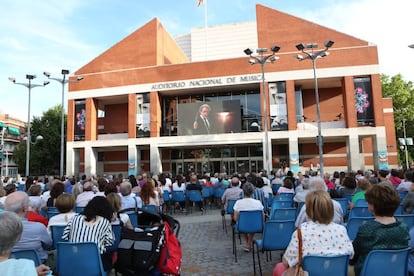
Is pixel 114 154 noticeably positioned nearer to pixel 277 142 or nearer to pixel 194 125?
pixel 194 125

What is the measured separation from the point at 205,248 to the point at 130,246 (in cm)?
361

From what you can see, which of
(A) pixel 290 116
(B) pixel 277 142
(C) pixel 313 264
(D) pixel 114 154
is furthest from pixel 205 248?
(D) pixel 114 154

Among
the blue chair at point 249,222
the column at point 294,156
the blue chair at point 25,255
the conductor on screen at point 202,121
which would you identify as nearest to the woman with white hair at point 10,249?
the blue chair at point 25,255

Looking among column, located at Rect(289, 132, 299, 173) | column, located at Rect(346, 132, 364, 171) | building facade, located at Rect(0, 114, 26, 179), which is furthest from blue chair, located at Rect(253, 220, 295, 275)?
building facade, located at Rect(0, 114, 26, 179)

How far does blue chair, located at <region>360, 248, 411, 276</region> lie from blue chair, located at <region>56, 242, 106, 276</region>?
2596 mm

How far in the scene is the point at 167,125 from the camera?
29.8 meters

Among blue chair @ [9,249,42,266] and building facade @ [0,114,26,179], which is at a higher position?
A: building facade @ [0,114,26,179]

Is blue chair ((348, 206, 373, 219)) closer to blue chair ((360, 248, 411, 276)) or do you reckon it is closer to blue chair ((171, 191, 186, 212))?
blue chair ((360, 248, 411, 276))

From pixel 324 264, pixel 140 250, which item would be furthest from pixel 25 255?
pixel 324 264

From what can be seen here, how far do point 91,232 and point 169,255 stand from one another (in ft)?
3.06

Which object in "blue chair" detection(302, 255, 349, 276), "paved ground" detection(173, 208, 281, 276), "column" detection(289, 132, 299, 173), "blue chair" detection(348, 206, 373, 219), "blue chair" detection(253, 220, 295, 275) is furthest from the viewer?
"column" detection(289, 132, 299, 173)

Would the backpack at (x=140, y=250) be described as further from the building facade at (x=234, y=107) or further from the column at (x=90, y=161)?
the column at (x=90, y=161)

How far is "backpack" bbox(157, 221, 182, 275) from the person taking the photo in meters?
3.21

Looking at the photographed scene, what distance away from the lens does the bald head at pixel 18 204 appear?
351 cm
